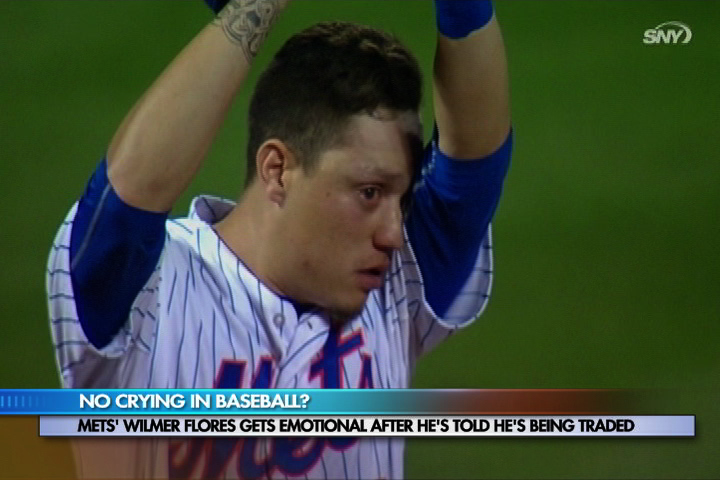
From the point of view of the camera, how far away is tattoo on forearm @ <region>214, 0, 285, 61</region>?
98.4 inches

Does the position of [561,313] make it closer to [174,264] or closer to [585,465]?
[585,465]

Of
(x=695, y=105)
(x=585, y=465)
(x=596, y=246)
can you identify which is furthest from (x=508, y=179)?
(x=585, y=465)

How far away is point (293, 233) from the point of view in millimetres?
2529

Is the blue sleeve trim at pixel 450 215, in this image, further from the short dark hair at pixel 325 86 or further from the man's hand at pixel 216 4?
the man's hand at pixel 216 4

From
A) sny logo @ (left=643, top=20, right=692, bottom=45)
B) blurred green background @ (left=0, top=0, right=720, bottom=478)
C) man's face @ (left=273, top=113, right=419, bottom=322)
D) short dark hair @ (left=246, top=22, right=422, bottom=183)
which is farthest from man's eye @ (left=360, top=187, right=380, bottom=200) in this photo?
sny logo @ (left=643, top=20, right=692, bottom=45)

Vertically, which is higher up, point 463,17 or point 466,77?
point 463,17

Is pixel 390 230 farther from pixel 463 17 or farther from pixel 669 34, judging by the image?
pixel 669 34

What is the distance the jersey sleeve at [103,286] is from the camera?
243 centimetres

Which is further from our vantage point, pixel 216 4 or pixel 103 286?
pixel 216 4

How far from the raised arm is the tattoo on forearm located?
1.19 ft

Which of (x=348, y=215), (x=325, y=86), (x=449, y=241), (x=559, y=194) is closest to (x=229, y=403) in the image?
(x=348, y=215)

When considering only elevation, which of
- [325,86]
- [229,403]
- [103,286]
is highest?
[325,86]

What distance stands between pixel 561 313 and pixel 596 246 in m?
0.16

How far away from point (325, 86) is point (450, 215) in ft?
1.21
